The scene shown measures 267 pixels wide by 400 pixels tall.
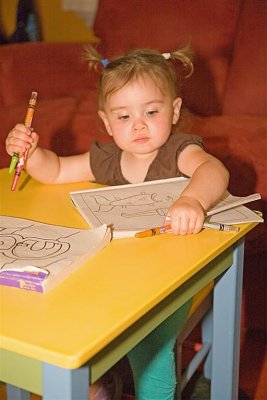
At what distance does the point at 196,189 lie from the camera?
0.94 meters

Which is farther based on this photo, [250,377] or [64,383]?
[250,377]

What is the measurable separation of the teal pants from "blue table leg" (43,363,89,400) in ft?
1.50

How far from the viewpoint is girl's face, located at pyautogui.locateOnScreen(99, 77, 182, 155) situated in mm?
1108

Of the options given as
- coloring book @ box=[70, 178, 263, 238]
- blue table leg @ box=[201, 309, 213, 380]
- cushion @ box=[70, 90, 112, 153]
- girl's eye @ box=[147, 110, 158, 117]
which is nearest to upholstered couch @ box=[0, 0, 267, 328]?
cushion @ box=[70, 90, 112, 153]

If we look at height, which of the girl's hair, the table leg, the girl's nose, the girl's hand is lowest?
the table leg

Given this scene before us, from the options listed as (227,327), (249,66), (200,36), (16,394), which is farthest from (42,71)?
(227,327)

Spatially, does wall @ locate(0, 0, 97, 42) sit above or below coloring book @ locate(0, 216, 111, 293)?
above

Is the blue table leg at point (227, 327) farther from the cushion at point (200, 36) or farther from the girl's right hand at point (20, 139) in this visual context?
the cushion at point (200, 36)

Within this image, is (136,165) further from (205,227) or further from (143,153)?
(205,227)

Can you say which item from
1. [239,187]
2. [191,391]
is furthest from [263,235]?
[191,391]

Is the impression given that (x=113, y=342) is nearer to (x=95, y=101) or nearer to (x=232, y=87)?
(x=95, y=101)

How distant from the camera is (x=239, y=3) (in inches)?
77.8

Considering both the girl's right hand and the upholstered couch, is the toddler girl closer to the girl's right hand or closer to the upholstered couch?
the girl's right hand

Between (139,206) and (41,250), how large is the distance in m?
0.24
